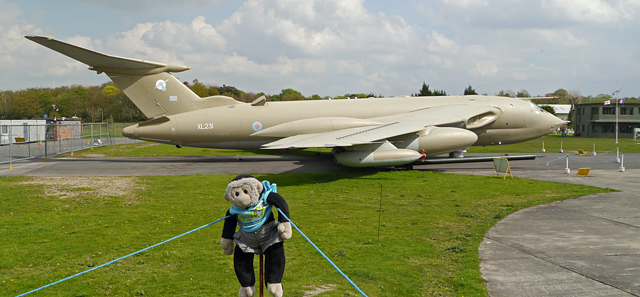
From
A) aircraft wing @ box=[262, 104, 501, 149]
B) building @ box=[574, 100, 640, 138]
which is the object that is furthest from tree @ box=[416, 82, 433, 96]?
aircraft wing @ box=[262, 104, 501, 149]

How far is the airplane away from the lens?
21125mm

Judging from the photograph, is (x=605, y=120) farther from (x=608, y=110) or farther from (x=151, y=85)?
(x=151, y=85)

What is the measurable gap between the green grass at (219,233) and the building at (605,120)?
57584 mm

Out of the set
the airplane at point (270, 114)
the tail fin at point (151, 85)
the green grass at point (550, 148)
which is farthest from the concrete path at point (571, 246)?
the green grass at point (550, 148)

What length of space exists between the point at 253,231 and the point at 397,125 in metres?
15.3

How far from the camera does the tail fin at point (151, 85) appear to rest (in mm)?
21312

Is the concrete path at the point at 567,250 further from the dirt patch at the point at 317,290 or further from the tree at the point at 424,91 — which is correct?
the tree at the point at 424,91

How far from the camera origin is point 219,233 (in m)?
8.81

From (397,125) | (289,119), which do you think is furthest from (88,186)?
(397,125)

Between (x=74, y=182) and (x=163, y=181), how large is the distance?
3.50 meters

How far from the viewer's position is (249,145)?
22.5 m

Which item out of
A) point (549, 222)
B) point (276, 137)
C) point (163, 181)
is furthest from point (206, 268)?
point (276, 137)

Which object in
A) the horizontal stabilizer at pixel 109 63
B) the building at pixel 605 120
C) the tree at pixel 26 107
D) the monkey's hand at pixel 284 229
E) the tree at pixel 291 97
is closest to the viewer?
the monkey's hand at pixel 284 229

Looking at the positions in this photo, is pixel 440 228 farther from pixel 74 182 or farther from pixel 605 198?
pixel 74 182
